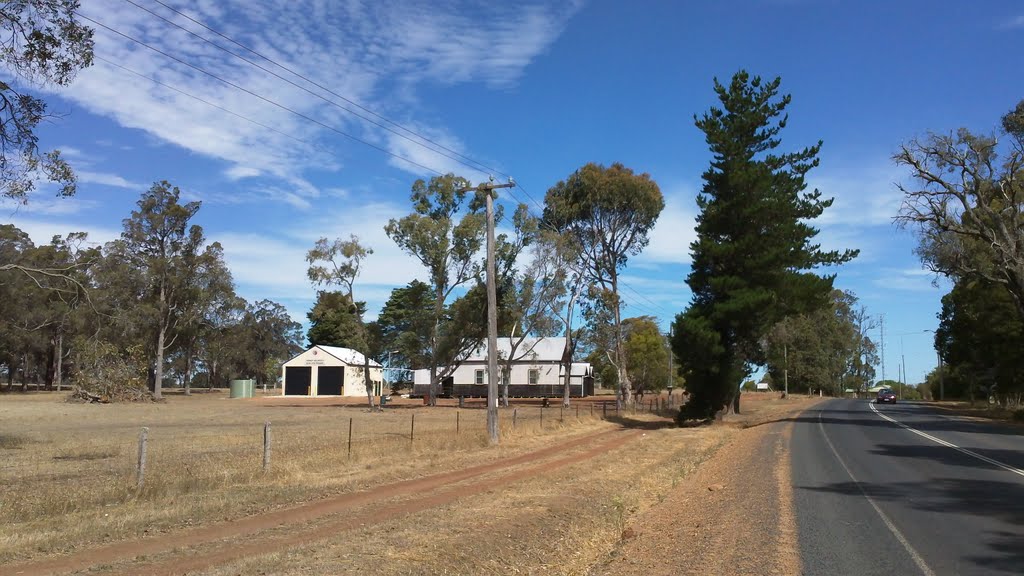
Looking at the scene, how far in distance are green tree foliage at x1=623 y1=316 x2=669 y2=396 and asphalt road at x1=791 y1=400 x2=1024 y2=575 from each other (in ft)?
183

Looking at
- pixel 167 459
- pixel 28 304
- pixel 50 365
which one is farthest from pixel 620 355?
pixel 50 365

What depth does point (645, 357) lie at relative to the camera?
3105 inches

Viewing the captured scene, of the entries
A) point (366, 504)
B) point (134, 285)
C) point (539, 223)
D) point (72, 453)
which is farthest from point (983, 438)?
point (134, 285)

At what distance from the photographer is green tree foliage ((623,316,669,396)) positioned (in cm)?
7862

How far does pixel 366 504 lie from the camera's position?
1266 centimetres

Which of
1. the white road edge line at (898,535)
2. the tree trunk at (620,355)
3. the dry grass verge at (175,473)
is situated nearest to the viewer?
the white road edge line at (898,535)

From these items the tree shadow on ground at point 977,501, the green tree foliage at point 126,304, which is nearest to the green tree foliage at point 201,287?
the green tree foliage at point 126,304

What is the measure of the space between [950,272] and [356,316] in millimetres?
40011

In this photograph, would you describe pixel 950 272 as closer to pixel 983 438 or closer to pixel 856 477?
pixel 983 438

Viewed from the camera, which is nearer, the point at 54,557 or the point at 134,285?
the point at 54,557

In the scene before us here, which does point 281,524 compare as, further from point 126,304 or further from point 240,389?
point 240,389

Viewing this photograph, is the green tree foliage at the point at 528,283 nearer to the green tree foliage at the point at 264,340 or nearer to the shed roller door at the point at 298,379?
the shed roller door at the point at 298,379

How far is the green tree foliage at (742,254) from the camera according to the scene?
116 ft

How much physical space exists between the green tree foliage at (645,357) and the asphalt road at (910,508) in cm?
5574
